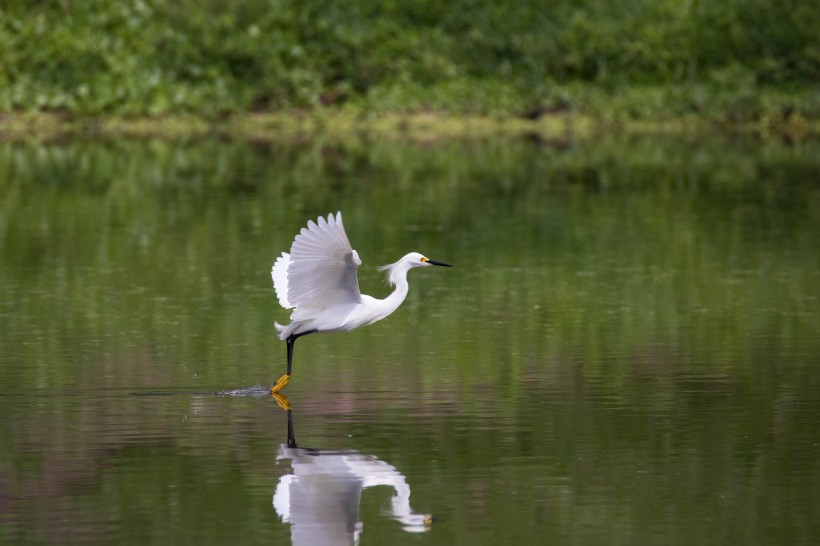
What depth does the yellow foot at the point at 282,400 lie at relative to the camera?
920 cm

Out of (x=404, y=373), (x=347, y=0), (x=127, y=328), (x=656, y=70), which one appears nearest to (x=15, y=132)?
(x=347, y=0)

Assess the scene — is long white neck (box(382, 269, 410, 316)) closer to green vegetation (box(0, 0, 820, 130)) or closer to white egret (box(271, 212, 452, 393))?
white egret (box(271, 212, 452, 393))

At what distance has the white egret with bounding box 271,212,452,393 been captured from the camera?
9.23 metres

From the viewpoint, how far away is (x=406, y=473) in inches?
303

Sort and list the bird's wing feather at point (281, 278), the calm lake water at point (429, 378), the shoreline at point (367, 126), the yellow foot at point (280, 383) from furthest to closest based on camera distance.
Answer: the shoreline at point (367, 126), the bird's wing feather at point (281, 278), the yellow foot at point (280, 383), the calm lake water at point (429, 378)

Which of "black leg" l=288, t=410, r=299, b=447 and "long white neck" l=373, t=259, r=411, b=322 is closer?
"black leg" l=288, t=410, r=299, b=447

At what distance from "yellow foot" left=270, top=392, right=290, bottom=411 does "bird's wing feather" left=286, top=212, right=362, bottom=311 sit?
488 millimetres

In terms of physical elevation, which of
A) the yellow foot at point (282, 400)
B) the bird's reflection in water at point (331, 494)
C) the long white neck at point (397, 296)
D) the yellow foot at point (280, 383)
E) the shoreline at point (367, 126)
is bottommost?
the bird's reflection in water at point (331, 494)

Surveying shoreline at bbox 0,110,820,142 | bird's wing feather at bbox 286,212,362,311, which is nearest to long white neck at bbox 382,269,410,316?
bird's wing feather at bbox 286,212,362,311

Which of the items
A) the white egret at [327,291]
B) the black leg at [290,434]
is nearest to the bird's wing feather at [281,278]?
the white egret at [327,291]

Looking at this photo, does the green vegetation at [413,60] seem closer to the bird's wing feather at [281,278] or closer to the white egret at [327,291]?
the bird's wing feather at [281,278]

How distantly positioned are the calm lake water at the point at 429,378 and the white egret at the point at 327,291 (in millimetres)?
342

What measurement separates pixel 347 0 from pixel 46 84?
21.3ft

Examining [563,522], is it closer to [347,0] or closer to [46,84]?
[46,84]
